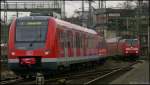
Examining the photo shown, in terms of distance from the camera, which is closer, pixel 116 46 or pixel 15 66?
pixel 15 66

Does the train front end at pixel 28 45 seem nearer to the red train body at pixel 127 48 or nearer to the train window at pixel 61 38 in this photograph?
the train window at pixel 61 38

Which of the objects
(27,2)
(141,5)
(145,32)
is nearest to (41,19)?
(27,2)

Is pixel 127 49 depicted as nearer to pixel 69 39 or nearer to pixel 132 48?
pixel 132 48

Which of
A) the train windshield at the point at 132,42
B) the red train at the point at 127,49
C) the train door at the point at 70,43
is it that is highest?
the train door at the point at 70,43

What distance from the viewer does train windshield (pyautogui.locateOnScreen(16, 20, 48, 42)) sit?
21.5 meters

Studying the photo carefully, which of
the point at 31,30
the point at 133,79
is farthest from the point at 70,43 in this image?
the point at 133,79

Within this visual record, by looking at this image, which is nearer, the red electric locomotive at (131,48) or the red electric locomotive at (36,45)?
the red electric locomotive at (36,45)

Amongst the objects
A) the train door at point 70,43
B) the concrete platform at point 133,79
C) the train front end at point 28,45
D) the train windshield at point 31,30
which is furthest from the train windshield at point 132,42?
the train windshield at point 31,30

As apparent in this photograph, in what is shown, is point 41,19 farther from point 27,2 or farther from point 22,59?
point 27,2

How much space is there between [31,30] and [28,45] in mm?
811

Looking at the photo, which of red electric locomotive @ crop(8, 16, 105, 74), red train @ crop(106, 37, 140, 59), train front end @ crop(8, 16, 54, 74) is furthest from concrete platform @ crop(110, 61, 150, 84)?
red train @ crop(106, 37, 140, 59)

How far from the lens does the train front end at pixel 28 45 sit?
21.0m

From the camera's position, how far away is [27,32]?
21.7 m

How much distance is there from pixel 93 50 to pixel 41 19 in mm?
13697
